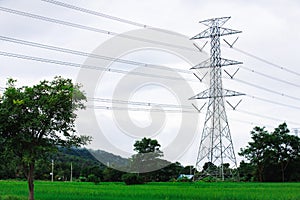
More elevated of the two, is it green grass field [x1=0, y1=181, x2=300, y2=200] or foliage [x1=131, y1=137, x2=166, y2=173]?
foliage [x1=131, y1=137, x2=166, y2=173]

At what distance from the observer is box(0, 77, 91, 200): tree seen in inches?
773

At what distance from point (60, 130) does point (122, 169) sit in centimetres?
4247

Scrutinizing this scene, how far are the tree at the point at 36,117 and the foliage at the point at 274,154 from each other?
47123 mm

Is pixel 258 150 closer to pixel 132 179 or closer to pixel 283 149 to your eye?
pixel 283 149

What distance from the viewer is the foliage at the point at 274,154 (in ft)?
206

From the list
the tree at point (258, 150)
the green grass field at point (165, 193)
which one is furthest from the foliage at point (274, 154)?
the green grass field at point (165, 193)

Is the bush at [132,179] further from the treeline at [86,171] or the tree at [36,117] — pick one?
the tree at [36,117]

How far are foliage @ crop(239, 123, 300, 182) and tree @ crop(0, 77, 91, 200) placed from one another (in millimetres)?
47123

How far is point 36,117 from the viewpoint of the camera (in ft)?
65.0

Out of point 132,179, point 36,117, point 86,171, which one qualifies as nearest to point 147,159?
point 86,171

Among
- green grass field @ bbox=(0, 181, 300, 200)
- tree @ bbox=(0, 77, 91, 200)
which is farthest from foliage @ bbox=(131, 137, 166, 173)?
tree @ bbox=(0, 77, 91, 200)

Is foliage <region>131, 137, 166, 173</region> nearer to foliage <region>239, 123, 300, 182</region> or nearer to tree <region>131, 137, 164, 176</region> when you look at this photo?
tree <region>131, 137, 164, 176</region>

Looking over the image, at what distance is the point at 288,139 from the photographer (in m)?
62.7

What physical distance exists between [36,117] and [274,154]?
4942cm
